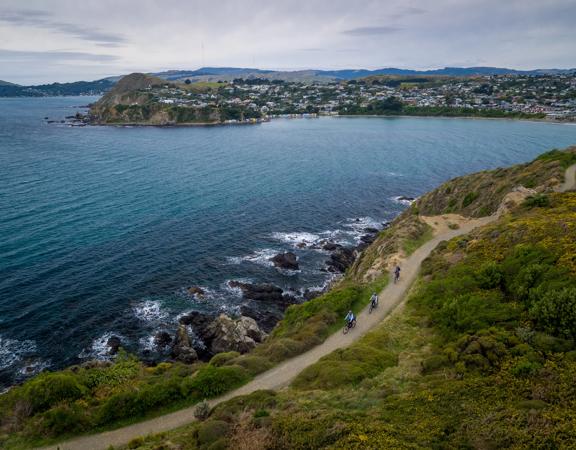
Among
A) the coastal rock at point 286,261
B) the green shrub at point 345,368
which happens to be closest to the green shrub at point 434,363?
the green shrub at point 345,368

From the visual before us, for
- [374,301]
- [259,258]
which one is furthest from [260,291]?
[374,301]

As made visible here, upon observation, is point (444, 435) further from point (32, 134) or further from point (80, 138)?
point (32, 134)

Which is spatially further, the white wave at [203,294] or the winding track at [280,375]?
the white wave at [203,294]

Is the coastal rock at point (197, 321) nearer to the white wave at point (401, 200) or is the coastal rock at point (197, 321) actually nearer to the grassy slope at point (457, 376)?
the grassy slope at point (457, 376)

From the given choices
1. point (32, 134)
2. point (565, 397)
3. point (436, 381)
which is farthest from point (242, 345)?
point (32, 134)

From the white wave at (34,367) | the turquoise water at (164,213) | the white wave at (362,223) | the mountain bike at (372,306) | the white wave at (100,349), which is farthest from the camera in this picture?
the white wave at (362,223)

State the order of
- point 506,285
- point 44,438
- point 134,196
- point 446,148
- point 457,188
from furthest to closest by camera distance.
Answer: point 446,148
point 134,196
point 457,188
point 506,285
point 44,438

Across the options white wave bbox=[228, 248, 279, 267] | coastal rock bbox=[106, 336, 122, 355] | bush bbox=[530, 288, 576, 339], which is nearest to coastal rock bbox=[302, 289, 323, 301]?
white wave bbox=[228, 248, 279, 267]
